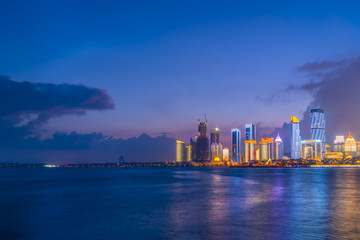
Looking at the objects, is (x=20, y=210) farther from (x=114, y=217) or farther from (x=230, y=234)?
(x=230, y=234)

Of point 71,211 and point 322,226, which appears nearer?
point 322,226

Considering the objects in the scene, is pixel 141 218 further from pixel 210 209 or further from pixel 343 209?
pixel 343 209

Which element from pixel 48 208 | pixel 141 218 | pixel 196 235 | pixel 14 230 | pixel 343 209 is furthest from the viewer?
pixel 48 208

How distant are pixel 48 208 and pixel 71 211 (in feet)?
15.4

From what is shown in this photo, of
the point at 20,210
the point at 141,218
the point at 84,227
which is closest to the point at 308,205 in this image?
the point at 141,218

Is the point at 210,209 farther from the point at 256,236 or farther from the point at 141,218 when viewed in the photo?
the point at 256,236

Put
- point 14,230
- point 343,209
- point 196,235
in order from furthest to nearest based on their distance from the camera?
point 343,209 < point 14,230 < point 196,235

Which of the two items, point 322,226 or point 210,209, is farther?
point 210,209

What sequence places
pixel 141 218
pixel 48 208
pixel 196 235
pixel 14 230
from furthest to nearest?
pixel 48 208 < pixel 141 218 < pixel 14 230 < pixel 196 235

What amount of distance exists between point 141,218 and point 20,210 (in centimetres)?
1717

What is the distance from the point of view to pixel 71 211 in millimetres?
37094

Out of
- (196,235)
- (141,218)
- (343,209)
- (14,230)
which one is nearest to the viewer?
(196,235)

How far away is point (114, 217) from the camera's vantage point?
1305 inches

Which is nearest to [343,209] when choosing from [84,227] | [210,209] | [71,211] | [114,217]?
[210,209]
